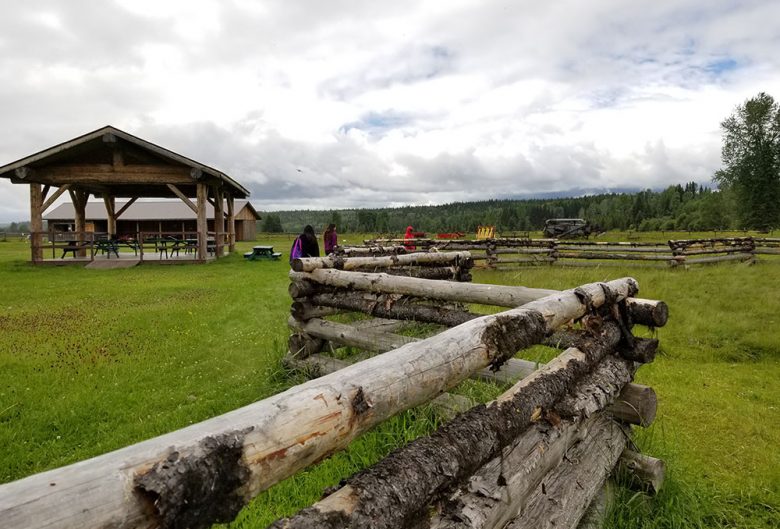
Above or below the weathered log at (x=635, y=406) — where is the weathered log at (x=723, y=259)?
above

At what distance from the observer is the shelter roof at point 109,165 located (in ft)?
A: 56.4

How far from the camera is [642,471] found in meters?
→ 3.53

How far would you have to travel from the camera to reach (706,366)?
6941 millimetres

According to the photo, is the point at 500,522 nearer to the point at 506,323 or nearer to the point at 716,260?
the point at 506,323

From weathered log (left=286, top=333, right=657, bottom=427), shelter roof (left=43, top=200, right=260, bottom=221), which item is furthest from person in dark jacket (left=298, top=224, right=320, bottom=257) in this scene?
shelter roof (left=43, top=200, right=260, bottom=221)

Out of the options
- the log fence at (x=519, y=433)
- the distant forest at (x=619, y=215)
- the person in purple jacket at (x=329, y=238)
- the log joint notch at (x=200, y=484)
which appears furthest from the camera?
the distant forest at (x=619, y=215)

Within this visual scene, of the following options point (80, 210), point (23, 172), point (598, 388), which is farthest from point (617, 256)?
point (80, 210)

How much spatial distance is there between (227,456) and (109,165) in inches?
815

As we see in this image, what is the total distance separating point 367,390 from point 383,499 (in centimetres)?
36

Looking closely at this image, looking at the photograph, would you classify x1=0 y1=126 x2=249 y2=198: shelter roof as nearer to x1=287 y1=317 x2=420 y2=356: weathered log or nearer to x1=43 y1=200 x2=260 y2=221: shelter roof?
x1=287 y1=317 x2=420 y2=356: weathered log

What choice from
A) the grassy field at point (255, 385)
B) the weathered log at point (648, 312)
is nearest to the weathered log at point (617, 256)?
the grassy field at point (255, 385)

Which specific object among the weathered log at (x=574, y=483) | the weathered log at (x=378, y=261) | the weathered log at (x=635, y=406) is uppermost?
the weathered log at (x=378, y=261)

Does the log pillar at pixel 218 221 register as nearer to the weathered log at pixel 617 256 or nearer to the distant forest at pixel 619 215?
the weathered log at pixel 617 256

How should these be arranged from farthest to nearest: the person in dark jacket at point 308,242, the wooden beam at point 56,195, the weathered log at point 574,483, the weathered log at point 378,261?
the wooden beam at point 56,195
the person in dark jacket at point 308,242
the weathered log at point 378,261
the weathered log at point 574,483
